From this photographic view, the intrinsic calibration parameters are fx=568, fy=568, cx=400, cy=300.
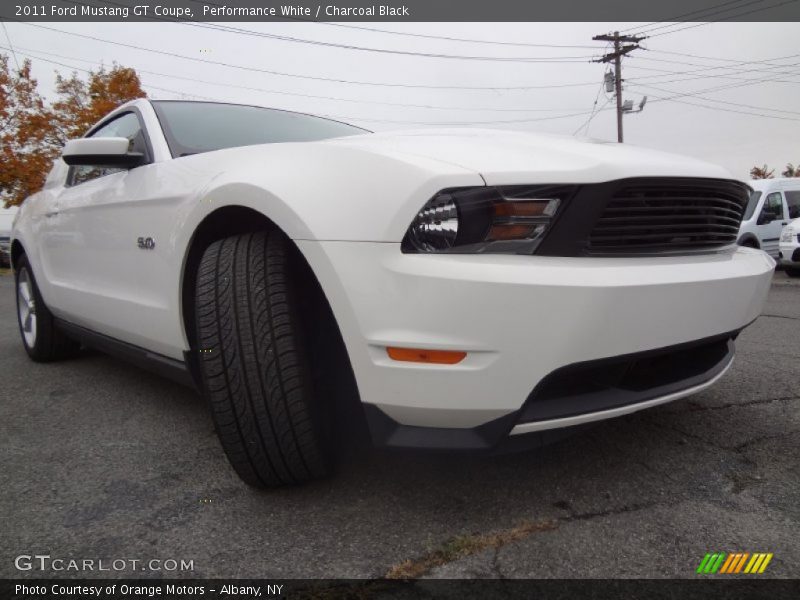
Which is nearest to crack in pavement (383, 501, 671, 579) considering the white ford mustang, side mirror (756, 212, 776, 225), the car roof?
the white ford mustang

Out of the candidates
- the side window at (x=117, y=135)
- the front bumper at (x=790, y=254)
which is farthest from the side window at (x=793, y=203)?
the side window at (x=117, y=135)

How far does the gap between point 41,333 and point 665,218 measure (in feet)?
11.9

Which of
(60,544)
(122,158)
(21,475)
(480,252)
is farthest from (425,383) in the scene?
(122,158)

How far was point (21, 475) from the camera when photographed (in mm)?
1952

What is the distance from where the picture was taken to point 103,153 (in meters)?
2.27

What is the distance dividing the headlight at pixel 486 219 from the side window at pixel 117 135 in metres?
1.58

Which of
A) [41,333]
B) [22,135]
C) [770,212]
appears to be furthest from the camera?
[22,135]

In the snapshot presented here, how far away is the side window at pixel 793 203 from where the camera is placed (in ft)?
33.1

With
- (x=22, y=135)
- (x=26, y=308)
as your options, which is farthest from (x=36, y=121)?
(x=26, y=308)

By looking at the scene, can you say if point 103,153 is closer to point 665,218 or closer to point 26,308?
point 665,218

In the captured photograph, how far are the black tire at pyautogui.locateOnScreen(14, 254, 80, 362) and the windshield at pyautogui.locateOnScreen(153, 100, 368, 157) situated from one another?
1.70 meters

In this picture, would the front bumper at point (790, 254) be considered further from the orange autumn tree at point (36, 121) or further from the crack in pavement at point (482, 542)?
the orange autumn tree at point (36, 121)

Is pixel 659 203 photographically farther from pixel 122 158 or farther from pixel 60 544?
pixel 122 158

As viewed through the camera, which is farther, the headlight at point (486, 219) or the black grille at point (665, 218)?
the black grille at point (665, 218)
